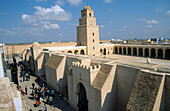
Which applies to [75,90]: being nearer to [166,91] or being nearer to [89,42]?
[166,91]

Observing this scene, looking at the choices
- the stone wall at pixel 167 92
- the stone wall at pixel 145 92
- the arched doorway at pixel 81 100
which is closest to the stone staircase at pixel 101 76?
the stone wall at pixel 145 92

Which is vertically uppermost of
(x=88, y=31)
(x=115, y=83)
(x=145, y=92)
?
(x=88, y=31)

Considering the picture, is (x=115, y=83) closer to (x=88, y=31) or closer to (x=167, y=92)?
(x=167, y=92)

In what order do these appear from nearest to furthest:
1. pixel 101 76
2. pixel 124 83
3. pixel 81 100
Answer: pixel 124 83 → pixel 101 76 → pixel 81 100

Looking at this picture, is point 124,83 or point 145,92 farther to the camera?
point 124,83

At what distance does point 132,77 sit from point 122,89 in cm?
134

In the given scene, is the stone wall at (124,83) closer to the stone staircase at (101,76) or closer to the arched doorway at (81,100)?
the stone staircase at (101,76)

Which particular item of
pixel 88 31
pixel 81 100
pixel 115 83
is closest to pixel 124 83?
pixel 115 83

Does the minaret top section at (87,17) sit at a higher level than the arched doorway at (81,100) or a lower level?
higher

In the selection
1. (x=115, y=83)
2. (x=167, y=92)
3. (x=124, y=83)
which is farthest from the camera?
(x=115, y=83)

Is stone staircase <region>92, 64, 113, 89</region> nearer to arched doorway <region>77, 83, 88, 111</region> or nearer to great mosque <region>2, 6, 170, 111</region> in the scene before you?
great mosque <region>2, 6, 170, 111</region>

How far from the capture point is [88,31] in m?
24.2

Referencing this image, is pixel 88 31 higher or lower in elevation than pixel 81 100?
higher

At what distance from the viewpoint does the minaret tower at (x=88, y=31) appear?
2417cm
